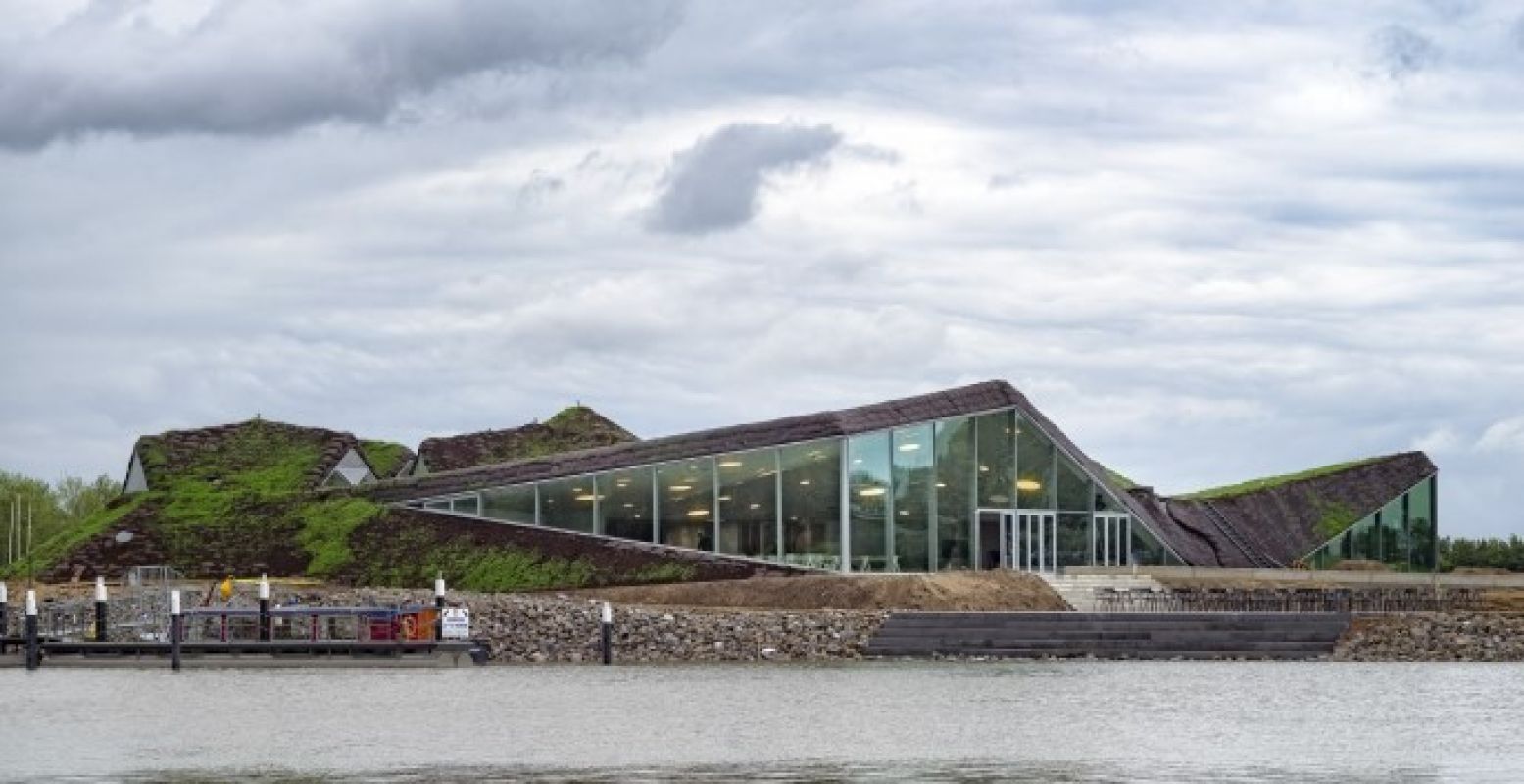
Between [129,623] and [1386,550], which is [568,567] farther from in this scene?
[1386,550]

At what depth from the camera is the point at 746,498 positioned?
62.4 m

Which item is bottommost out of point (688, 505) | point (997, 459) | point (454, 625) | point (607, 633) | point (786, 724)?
point (786, 724)

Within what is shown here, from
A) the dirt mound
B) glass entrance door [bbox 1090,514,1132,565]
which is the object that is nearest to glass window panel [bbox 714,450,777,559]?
the dirt mound

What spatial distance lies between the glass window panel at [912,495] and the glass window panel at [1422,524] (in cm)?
2406

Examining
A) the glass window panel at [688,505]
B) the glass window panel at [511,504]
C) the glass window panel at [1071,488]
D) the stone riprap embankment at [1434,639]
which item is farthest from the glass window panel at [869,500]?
the stone riprap embankment at [1434,639]

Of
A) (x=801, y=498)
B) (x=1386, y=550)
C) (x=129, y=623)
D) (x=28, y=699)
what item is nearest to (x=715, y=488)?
(x=801, y=498)

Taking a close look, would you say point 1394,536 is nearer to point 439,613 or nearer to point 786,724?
point 439,613


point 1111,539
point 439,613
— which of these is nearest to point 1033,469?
point 1111,539

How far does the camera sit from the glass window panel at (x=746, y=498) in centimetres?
6241

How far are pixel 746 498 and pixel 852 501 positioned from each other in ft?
9.25

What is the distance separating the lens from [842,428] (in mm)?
61781

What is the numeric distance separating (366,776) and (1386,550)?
58687 mm

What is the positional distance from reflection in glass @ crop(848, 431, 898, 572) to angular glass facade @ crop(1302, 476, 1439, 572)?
802 inches

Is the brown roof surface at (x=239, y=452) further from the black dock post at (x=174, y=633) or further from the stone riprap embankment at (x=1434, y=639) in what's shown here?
the stone riprap embankment at (x=1434, y=639)
